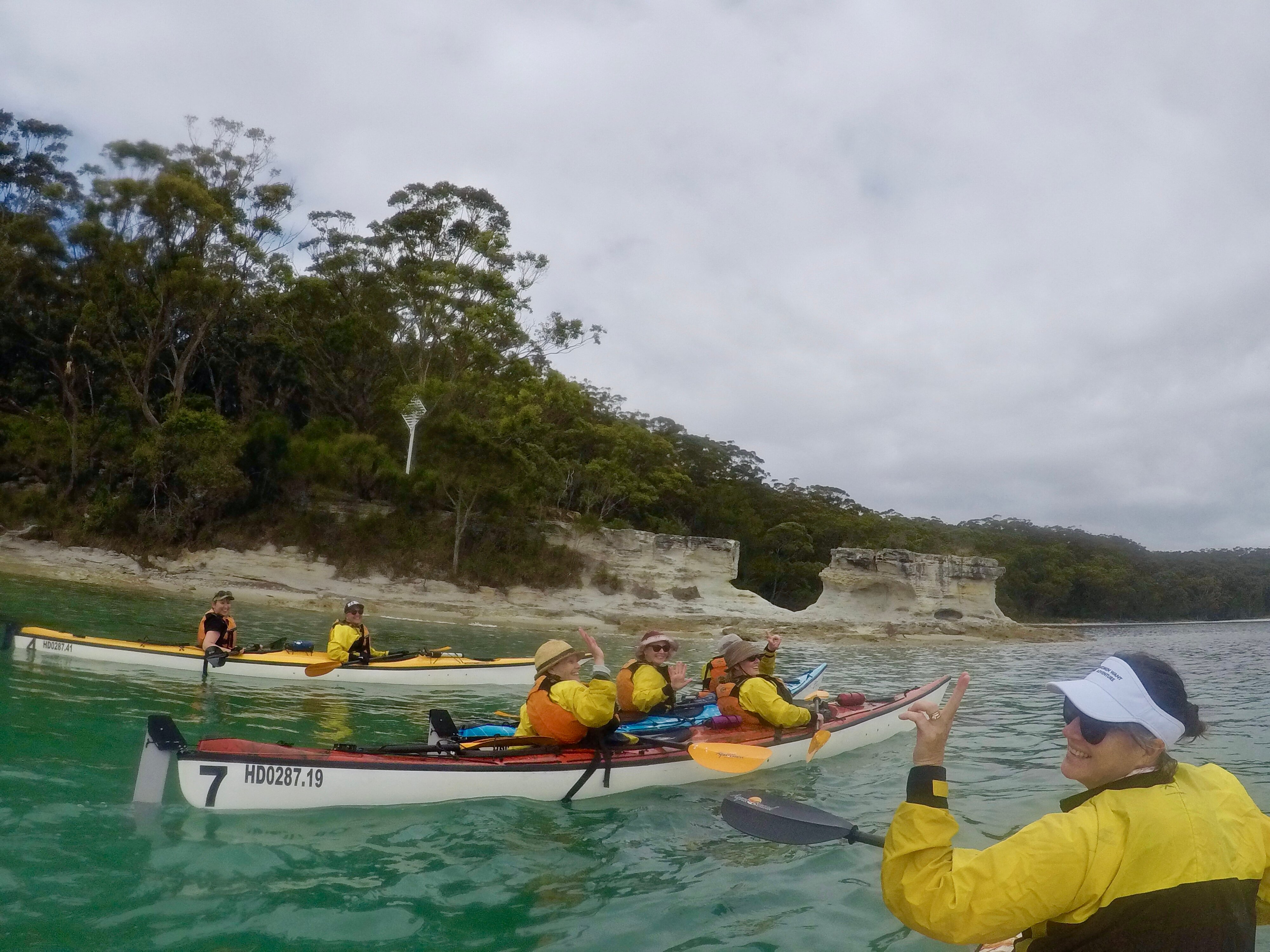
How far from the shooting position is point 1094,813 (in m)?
2.06

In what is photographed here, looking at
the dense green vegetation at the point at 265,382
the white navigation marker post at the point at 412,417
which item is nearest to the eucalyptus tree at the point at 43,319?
the dense green vegetation at the point at 265,382

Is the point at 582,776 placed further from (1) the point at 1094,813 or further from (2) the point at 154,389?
(2) the point at 154,389

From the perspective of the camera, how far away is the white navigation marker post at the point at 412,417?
2862 centimetres

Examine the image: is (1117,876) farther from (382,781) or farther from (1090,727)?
(382,781)

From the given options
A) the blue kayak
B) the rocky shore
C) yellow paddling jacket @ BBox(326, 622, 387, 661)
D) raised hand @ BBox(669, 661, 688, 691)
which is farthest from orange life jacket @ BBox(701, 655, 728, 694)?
the rocky shore

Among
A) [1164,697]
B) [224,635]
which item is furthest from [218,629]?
[1164,697]

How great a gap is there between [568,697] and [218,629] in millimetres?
7122

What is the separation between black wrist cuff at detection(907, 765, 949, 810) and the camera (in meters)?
2.17

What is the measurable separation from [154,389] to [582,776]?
31.1m

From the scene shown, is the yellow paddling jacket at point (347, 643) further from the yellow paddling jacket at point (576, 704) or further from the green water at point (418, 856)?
the yellow paddling jacket at point (576, 704)

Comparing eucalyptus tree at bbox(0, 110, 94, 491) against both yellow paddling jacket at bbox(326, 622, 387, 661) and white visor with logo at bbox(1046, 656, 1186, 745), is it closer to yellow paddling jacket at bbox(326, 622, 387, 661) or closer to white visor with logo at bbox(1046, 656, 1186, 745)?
yellow paddling jacket at bbox(326, 622, 387, 661)

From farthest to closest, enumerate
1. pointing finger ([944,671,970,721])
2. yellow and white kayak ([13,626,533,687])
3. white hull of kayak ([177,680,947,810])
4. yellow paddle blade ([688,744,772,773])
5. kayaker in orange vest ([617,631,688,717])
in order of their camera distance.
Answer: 1. yellow and white kayak ([13,626,533,687])
2. kayaker in orange vest ([617,631,688,717])
3. yellow paddle blade ([688,744,772,773])
4. white hull of kayak ([177,680,947,810])
5. pointing finger ([944,671,970,721])

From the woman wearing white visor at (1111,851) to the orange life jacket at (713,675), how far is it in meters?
7.03

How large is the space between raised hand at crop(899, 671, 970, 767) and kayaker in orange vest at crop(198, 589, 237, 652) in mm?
10923
